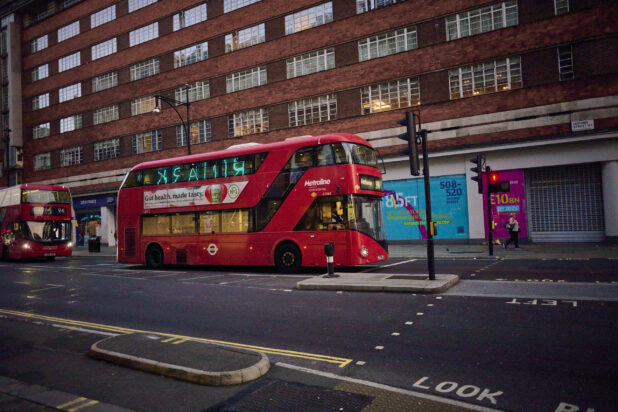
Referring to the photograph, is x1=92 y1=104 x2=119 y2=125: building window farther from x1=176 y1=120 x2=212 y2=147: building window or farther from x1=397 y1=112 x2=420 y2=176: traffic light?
x1=397 y1=112 x2=420 y2=176: traffic light

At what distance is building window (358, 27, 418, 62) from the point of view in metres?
23.3

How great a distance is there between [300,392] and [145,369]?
75.0 inches

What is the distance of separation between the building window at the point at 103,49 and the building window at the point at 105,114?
15.3 feet

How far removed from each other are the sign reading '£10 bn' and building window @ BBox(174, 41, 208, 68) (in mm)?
17415

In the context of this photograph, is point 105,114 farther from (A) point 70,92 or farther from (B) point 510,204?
(B) point 510,204

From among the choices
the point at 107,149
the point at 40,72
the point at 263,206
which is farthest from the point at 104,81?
the point at 263,206

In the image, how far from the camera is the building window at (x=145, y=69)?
109 feet

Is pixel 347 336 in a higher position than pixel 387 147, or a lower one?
lower

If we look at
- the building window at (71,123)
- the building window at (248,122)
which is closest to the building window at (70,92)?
the building window at (71,123)

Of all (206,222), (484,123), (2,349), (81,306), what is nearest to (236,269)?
(206,222)

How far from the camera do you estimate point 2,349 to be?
19.7ft

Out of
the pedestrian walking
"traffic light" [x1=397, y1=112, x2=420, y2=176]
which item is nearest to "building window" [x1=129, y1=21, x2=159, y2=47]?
the pedestrian walking

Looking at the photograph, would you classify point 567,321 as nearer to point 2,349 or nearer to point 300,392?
point 300,392

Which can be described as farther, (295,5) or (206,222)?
(295,5)
